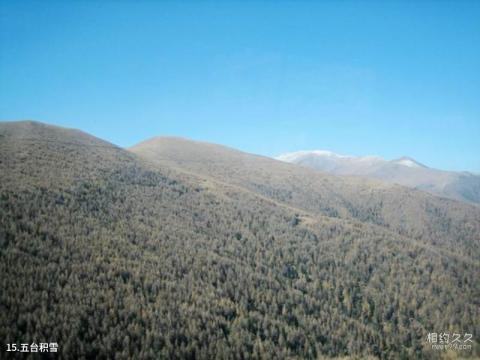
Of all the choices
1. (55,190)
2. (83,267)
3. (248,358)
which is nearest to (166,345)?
(248,358)

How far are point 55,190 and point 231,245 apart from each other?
73010 millimetres

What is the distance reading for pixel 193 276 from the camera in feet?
385

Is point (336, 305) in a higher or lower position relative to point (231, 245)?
lower

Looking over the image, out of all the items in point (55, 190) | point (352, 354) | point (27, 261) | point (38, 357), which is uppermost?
point (55, 190)

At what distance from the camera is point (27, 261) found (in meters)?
93.5

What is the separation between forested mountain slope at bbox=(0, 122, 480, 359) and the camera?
282ft

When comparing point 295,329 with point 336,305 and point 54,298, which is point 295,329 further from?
point 54,298

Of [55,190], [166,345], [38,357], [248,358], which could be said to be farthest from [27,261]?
[248,358]

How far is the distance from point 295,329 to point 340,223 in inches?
3939

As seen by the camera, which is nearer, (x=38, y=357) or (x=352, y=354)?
(x=38, y=357)

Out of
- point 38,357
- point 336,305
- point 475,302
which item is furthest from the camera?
point 475,302

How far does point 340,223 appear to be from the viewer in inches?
7815

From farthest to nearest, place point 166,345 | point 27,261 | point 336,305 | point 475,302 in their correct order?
point 475,302 < point 336,305 < point 27,261 < point 166,345

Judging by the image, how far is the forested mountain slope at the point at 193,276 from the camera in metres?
85.9
